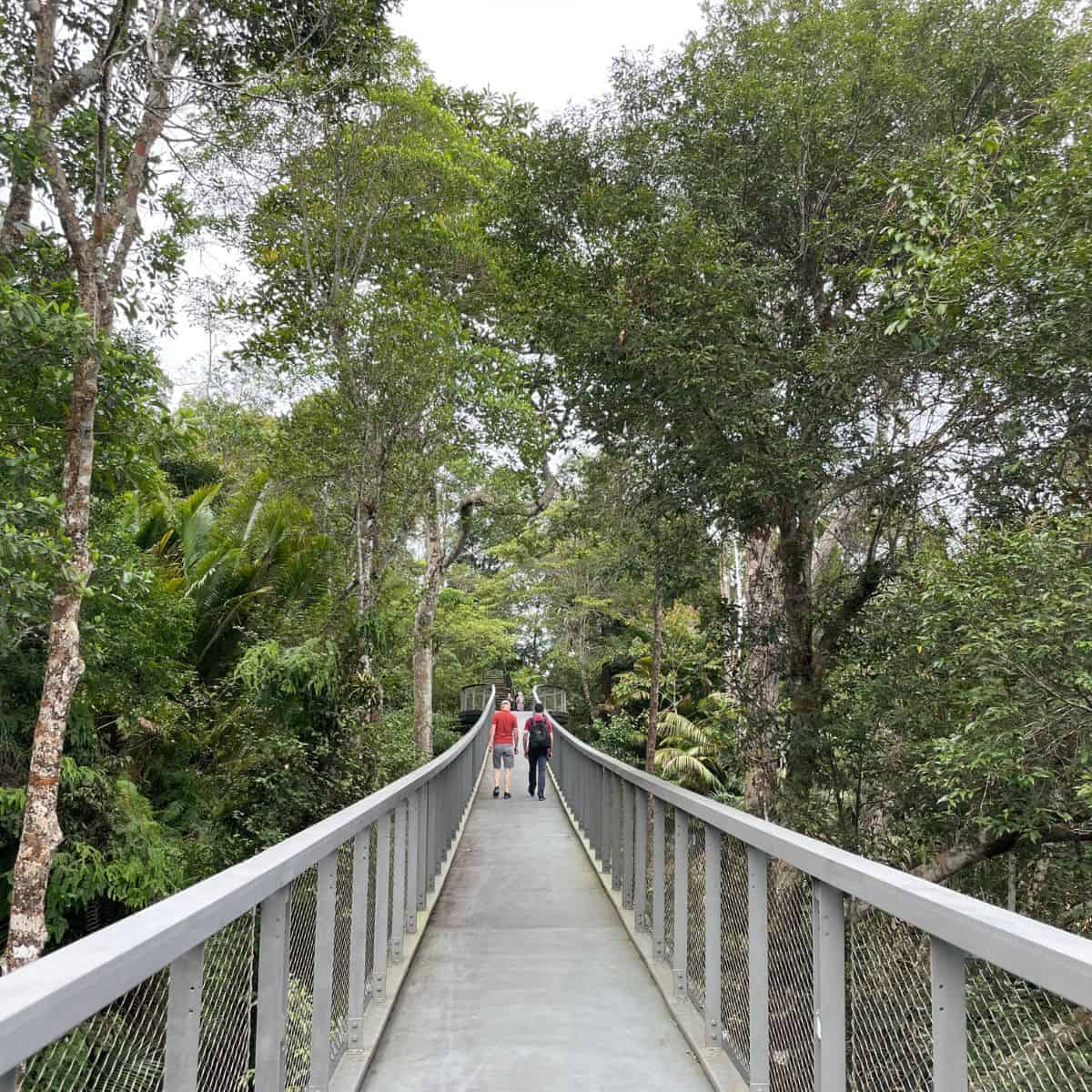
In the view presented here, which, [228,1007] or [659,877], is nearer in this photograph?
[228,1007]

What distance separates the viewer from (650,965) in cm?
490

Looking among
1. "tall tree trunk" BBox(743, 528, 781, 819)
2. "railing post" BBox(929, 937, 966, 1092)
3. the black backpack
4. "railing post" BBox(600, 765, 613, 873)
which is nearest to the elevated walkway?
"railing post" BBox(929, 937, 966, 1092)

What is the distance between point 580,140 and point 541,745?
9.19m

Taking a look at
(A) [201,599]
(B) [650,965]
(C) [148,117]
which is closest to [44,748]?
(B) [650,965]

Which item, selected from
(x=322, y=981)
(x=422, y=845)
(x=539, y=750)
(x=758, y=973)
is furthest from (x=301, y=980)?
(x=539, y=750)

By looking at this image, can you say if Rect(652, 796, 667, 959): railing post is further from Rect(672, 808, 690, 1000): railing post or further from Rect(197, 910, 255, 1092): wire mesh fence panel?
Rect(197, 910, 255, 1092): wire mesh fence panel

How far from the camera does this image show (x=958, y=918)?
1.77 meters

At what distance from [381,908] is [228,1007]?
198 centimetres

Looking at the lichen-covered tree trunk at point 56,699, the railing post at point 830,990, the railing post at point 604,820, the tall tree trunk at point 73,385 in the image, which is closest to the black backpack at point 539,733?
the railing post at point 604,820

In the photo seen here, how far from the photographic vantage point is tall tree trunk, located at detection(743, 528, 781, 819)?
26.3 ft

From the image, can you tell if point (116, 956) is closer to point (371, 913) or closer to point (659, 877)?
point (371, 913)

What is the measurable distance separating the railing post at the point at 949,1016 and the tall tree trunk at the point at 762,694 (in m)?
5.88

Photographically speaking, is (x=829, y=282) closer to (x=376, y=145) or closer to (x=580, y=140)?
(x=580, y=140)

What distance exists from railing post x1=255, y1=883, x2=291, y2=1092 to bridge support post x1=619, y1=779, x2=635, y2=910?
374cm
